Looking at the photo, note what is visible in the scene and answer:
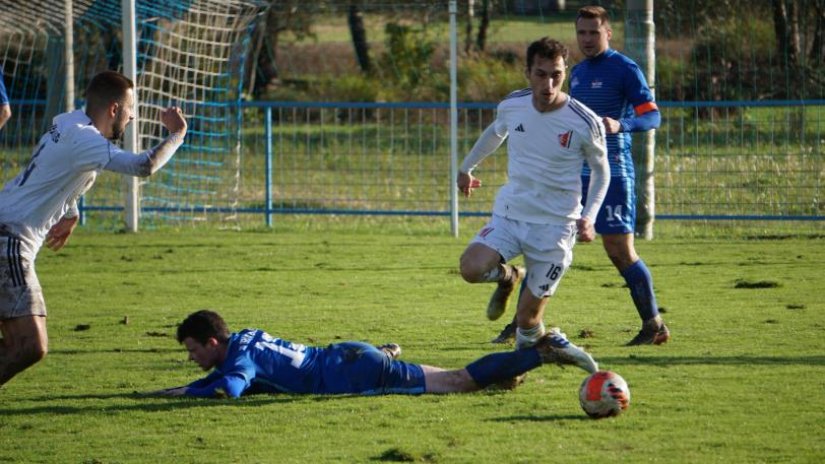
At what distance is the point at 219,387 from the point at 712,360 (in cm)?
298

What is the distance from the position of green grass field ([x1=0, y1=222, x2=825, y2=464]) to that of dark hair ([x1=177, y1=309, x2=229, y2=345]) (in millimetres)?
380

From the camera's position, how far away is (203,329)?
21.5ft

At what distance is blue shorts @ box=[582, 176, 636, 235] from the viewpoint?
8172 mm

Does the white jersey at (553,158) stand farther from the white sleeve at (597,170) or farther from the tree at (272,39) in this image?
the tree at (272,39)

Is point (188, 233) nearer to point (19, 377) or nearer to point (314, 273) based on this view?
point (314, 273)

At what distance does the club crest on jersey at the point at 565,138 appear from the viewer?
6.87m

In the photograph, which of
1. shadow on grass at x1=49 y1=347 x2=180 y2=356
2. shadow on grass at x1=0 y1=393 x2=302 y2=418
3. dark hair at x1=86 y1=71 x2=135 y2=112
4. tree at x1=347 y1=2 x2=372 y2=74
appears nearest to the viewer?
dark hair at x1=86 y1=71 x2=135 y2=112

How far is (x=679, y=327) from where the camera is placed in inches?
351

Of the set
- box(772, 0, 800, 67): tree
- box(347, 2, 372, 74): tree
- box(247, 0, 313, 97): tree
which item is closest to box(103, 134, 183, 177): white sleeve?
box(772, 0, 800, 67): tree

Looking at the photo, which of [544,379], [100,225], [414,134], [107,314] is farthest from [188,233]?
[544,379]

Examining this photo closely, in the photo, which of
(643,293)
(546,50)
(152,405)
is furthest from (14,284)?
(643,293)

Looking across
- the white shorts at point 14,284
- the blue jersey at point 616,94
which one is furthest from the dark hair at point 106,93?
the blue jersey at point 616,94

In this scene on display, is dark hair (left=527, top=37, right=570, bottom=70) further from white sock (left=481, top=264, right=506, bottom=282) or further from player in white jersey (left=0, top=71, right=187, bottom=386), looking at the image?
player in white jersey (left=0, top=71, right=187, bottom=386)

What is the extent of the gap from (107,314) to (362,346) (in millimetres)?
3917
